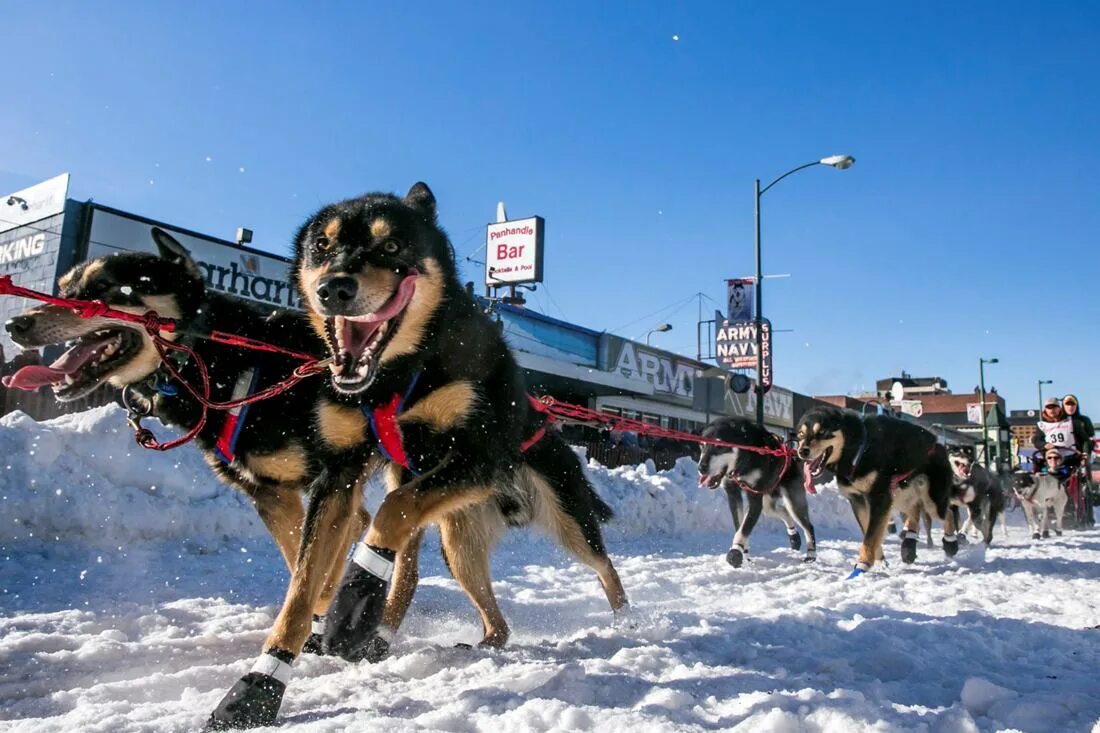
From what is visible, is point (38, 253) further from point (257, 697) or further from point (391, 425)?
point (257, 697)

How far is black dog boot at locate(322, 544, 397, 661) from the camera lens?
7.46ft

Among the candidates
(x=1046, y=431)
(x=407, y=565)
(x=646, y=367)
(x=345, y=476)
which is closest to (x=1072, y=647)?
(x=407, y=565)

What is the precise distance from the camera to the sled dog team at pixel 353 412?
7.86 feet

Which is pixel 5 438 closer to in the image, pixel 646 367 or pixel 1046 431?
pixel 1046 431

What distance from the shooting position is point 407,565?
11.7ft

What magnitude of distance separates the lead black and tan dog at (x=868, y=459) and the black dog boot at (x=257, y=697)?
5663 millimetres

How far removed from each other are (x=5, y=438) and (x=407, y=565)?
3.99m

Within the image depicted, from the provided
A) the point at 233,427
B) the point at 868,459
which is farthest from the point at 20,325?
the point at 868,459

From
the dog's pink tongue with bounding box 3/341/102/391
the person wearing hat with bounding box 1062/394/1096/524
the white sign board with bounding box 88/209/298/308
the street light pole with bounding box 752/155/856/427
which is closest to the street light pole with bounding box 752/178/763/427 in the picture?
the street light pole with bounding box 752/155/856/427

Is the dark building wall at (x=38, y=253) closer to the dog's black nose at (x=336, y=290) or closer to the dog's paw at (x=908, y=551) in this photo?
the dog's black nose at (x=336, y=290)

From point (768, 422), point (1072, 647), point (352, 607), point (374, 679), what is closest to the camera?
point (352, 607)

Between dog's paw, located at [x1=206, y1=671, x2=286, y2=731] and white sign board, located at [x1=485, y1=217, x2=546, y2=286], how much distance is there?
24190 mm

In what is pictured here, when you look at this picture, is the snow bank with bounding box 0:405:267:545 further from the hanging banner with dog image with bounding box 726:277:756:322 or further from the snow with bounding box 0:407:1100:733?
the hanging banner with dog image with bounding box 726:277:756:322

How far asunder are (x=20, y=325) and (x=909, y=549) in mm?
7423
